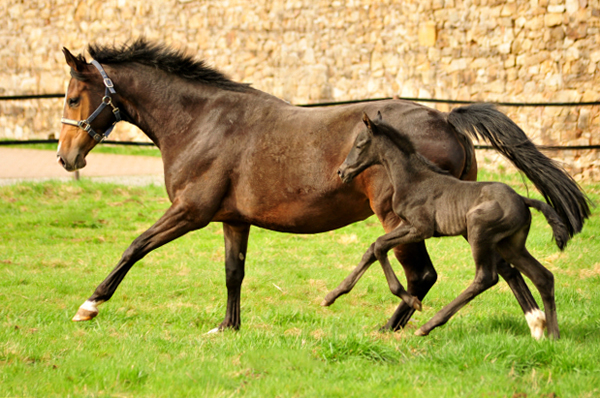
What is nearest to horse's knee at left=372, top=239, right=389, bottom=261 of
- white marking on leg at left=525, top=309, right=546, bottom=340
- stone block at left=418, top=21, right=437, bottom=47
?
white marking on leg at left=525, top=309, right=546, bottom=340

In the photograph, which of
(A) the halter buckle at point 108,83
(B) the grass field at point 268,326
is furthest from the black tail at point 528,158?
(A) the halter buckle at point 108,83

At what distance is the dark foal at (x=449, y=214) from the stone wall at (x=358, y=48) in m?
7.27

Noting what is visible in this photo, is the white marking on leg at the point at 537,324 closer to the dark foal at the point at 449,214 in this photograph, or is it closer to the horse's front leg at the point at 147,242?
the dark foal at the point at 449,214

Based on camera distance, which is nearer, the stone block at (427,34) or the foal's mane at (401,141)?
the foal's mane at (401,141)

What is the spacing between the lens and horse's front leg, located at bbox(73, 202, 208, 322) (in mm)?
5082

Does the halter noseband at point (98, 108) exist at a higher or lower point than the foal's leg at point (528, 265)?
higher

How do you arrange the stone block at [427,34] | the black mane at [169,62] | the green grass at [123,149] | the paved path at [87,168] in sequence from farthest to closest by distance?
the green grass at [123,149]
the stone block at [427,34]
the paved path at [87,168]
the black mane at [169,62]

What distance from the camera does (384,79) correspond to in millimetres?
14469

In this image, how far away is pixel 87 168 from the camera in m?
14.1

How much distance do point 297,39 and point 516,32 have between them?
4.94m

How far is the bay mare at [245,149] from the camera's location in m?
4.69

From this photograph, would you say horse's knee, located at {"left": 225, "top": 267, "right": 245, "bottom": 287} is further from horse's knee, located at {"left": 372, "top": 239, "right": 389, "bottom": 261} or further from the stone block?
the stone block

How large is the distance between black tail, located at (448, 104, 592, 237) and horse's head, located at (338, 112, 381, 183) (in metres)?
0.67

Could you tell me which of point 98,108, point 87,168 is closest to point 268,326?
point 98,108
